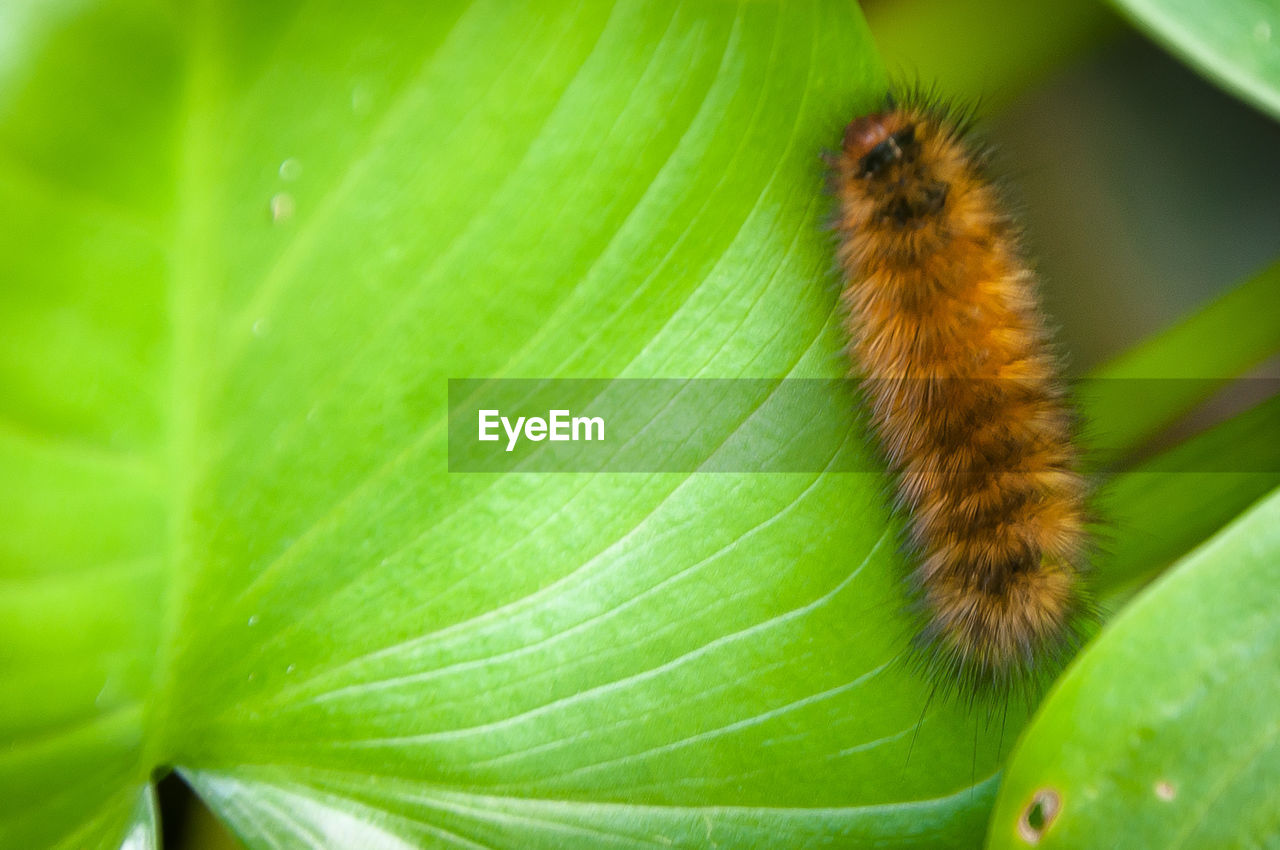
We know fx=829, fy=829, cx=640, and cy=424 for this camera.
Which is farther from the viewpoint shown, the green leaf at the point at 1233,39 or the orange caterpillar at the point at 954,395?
the orange caterpillar at the point at 954,395

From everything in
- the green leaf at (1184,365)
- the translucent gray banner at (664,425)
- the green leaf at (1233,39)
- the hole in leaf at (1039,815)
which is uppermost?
the green leaf at (1233,39)

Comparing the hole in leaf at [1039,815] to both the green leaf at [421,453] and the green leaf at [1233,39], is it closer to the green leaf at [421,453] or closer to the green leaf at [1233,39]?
the green leaf at [421,453]

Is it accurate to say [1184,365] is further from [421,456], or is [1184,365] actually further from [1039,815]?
[421,456]

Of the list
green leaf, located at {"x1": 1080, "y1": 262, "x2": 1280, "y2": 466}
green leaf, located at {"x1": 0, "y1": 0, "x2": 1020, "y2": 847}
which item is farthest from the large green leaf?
green leaf, located at {"x1": 1080, "y1": 262, "x2": 1280, "y2": 466}

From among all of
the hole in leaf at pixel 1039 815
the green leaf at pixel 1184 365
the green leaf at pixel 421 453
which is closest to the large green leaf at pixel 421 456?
the green leaf at pixel 421 453

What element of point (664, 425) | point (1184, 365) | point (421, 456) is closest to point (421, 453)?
point (421, 456)

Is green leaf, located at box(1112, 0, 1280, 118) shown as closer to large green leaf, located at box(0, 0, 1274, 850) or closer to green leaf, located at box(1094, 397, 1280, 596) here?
large green leaf, located at box(0, 0, 1274, 850)
